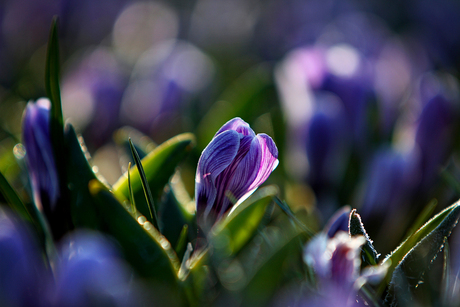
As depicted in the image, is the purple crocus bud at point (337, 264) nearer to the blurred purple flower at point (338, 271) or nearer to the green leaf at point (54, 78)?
the blurred purple flower at point (338, 271)

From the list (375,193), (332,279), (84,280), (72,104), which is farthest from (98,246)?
(72,104)

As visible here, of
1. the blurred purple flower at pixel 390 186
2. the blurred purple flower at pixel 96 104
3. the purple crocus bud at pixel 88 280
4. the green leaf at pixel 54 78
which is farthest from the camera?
the blurred purple flower at pixel 96 104

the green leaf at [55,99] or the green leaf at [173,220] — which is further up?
the green leaf at [55,99]

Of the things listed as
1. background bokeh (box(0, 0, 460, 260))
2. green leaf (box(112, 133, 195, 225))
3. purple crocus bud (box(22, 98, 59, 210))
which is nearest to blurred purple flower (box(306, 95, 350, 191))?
background bokeh (box(0, 0, 460, 260))

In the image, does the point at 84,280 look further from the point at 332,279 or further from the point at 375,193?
the point at 375,193

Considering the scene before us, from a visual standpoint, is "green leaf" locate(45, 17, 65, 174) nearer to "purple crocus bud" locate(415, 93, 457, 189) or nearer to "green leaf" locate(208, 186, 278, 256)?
"green leaf" locate(208, 186, 278, 256)

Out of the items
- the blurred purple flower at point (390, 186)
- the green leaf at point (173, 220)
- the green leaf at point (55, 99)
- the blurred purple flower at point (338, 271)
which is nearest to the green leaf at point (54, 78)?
the green leaf at point (55, 99)

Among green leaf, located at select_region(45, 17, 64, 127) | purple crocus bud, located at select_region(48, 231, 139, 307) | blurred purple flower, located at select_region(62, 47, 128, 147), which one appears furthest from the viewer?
blurred purple flower, located at select_region(62, 47, 128, 147)


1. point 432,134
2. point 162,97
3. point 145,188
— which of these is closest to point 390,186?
point 432,134
